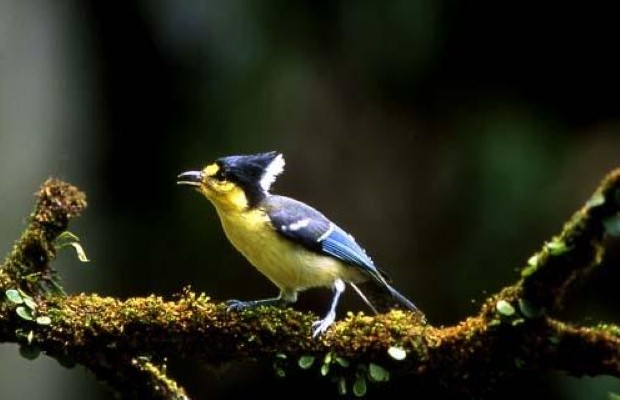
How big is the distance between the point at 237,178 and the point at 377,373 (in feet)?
2.57

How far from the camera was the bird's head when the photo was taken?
3.11m

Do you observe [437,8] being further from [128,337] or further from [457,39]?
[128,337]

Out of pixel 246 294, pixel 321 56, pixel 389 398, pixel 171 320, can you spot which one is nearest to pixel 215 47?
pixel 321 56

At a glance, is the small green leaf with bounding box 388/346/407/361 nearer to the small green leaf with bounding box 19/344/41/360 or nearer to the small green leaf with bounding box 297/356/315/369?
the small green leaf with bounding box 297/356/315/369

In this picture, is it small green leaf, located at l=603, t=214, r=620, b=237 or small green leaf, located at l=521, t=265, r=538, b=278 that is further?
small green leaf, located at l=521, t=265, r=538, b=278

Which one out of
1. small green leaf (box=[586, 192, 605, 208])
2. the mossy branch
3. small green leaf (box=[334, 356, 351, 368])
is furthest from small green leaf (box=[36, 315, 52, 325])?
small green leaf (box=[586, 192, 605, 208])

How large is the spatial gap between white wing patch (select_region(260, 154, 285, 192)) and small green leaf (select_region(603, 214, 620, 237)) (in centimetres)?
109

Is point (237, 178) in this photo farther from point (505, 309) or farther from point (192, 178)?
point (505, 309)

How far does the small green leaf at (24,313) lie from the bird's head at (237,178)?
1.96 ft

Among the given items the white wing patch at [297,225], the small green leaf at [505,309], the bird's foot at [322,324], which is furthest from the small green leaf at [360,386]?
the white wing patch at [297,225]

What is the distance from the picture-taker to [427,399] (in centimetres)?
555

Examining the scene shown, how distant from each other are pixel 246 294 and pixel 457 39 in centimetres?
171

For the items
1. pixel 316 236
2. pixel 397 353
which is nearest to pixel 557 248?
pixel 397 353

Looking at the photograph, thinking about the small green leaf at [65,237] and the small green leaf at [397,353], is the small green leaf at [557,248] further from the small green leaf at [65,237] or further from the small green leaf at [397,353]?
the small green leaf at [65,237]
